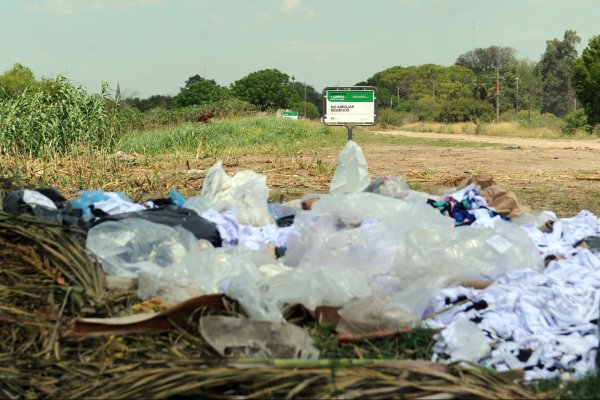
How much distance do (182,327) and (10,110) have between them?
38.4 ft

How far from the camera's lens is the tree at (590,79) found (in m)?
42.3

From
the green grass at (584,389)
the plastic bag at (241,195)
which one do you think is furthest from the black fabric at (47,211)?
the green grass at (584,389)


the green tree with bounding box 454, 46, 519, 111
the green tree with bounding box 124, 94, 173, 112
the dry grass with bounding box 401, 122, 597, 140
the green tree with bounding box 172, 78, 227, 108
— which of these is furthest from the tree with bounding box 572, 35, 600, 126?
the green tree with bounding box 124, 94, 173, 112

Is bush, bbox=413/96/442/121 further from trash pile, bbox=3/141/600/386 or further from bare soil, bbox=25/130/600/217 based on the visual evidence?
trash pile, bbox=3/141/600/386

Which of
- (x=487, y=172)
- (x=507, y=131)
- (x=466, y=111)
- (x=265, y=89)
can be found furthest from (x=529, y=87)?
(x=487, y=172)

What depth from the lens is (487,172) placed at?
39.3 ft

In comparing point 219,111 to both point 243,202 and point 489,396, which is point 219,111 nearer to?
point 243,202

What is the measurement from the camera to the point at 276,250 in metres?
4.96

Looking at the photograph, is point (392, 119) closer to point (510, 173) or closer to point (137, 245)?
point (510, 173)

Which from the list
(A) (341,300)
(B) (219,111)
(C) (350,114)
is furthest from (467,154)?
(B) (219,111)

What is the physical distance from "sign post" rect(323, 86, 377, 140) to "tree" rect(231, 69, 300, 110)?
212 feet

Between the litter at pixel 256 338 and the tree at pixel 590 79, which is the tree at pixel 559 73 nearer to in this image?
the tree at pixel 590 79

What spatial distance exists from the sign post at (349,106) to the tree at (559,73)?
251 ft

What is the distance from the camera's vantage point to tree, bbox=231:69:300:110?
75500mm
